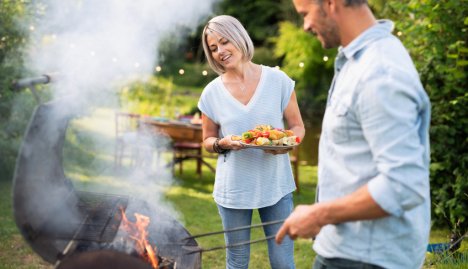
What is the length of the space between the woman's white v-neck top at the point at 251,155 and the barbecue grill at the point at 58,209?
0.34 metres

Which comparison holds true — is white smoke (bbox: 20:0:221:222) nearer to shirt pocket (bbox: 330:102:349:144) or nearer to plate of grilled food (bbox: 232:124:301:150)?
plate of grilled food (bbox: 232:124:301:150)

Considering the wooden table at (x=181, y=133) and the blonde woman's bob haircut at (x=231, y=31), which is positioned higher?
the blonde woman's bob haircut at (x=231, y=31)

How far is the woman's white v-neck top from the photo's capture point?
8.90ft

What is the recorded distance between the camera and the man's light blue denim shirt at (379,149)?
1395mm

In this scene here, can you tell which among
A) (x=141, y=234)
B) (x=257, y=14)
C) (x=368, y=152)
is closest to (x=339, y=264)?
(x=368, y=152)

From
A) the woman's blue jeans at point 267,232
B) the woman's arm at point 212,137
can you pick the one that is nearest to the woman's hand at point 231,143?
the woman's arm at point 212,137

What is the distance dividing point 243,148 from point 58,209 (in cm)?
91

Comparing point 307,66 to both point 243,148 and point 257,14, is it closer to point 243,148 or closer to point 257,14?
point 257,14

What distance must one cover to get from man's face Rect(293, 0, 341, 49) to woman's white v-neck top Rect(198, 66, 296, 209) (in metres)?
1.16

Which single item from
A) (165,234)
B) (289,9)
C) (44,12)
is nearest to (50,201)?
(165,234)

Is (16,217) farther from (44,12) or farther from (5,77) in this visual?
(44,12)

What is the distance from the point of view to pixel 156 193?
6.85 m

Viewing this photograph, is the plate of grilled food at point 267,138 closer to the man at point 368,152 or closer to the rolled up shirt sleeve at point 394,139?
the man at point 368,152

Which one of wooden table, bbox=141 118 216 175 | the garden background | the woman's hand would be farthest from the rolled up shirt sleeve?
wooden table, bbox=141 118 216 175
